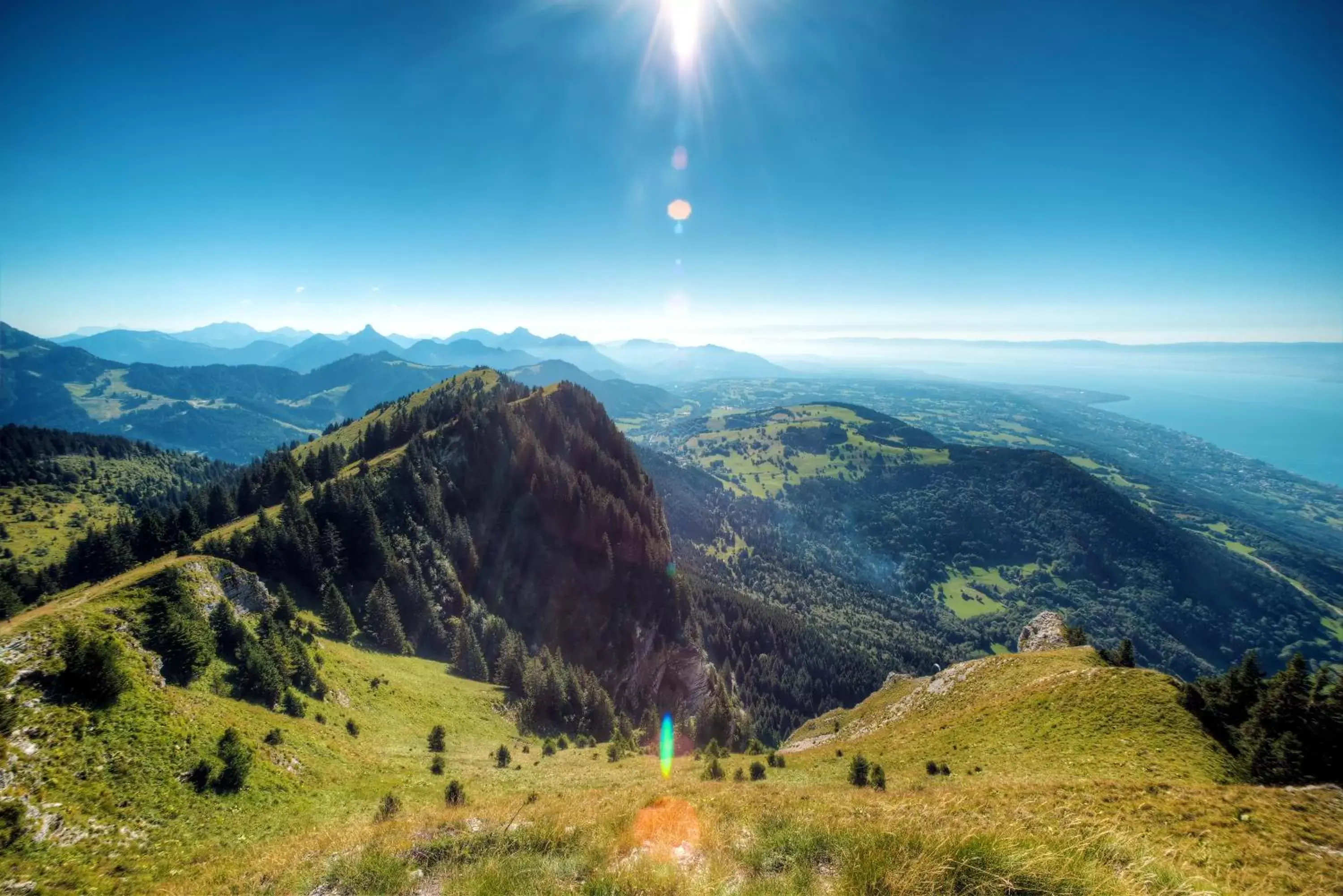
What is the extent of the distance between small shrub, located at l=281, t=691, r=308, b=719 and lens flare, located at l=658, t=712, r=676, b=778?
31.6m

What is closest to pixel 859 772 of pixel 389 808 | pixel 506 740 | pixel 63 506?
pixel 389 808

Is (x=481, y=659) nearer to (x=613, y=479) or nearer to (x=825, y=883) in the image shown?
(x=613, y=479)

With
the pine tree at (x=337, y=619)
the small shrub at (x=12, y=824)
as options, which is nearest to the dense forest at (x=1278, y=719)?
the small shrub at (x=12, y=824)

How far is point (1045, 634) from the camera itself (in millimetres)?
67062

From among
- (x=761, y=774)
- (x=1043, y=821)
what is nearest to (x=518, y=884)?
(x=1043, y=821)

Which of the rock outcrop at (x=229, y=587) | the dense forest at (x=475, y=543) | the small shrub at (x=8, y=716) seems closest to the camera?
the small shrub at (x=8, y=716)

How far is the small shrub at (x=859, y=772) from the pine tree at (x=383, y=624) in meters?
63.2

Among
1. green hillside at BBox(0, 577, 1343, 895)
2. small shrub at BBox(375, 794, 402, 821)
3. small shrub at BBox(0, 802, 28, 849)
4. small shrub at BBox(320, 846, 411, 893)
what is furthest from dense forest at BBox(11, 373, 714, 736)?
small shrub at BBox(320, 846, 411, 893)

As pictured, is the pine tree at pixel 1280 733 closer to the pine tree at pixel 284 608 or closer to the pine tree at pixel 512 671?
the pine tree at pixel 512 671

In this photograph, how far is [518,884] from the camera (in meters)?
10.3

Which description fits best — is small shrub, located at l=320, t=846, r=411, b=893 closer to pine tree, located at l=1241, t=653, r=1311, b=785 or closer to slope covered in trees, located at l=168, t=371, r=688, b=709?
pine tree, located at l=1241, t=653, r=1311, b=785

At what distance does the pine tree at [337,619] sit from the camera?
62.7 metres

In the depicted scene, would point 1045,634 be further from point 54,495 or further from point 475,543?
point 54,495

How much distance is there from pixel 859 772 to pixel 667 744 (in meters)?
47.8
